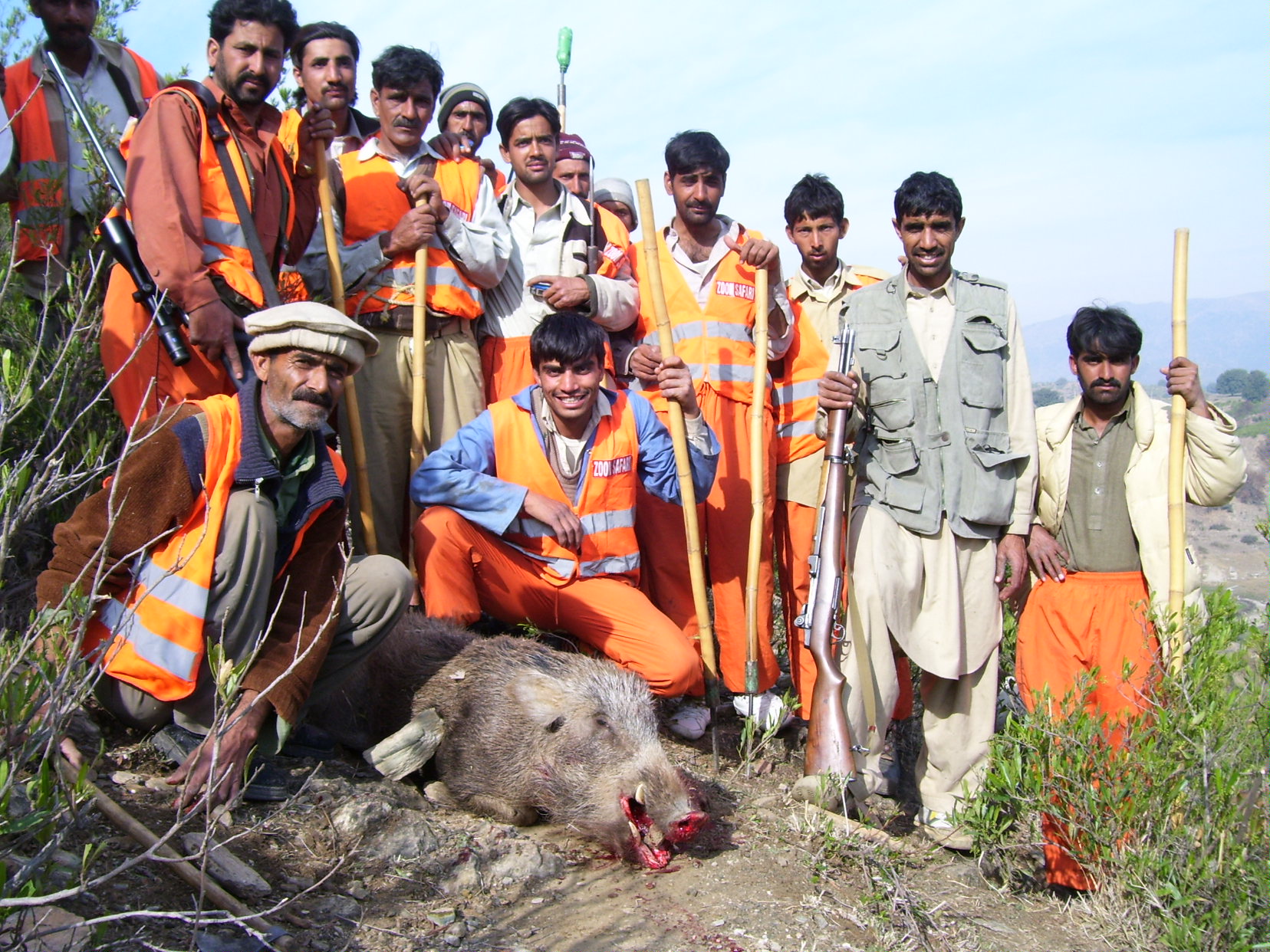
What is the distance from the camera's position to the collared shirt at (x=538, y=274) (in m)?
5.49

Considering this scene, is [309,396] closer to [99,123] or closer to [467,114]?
[99,123]

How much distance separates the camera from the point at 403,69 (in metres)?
5.32

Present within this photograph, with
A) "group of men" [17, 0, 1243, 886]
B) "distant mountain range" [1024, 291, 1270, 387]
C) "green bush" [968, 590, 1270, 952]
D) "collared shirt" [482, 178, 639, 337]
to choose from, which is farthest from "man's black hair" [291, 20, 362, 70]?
"distant mountain range" [1024, 291, 1270, 387]

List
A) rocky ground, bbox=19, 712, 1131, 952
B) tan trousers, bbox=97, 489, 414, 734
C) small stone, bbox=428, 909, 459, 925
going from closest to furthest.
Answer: rocky ground, bbox=19, 712, 1131, 952, small stone, bbox=428, 909, 459, 925, tan trousers, bbox=97, 489, 414, 734

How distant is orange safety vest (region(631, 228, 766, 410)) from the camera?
18.1ft

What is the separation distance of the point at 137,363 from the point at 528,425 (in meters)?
1.68

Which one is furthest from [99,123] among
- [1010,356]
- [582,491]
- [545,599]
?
[1010,356]

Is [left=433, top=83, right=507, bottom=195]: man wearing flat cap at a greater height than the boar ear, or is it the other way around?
[left=433, top=83, right=507, bottom=195]: man wearing flat cap

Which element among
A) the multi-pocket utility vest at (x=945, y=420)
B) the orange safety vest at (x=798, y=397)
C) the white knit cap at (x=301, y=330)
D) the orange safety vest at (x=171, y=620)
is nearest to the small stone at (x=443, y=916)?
the orange safety vest at (x=171, y=620)

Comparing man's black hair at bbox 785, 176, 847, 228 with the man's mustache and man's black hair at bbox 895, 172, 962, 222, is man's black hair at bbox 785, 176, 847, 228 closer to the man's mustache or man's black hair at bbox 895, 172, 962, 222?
man's black hair at bbox 895, 172, 962, 222

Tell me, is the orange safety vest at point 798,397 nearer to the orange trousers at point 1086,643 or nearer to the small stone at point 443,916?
the orange trousers at point 1086,643

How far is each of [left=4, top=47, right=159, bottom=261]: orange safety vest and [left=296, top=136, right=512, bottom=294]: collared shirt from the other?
108cm

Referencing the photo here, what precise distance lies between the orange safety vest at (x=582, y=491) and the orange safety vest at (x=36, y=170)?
81.2 inches

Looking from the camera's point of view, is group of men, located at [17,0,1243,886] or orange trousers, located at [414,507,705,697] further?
orange trousers, located at [414,507,705,697]
